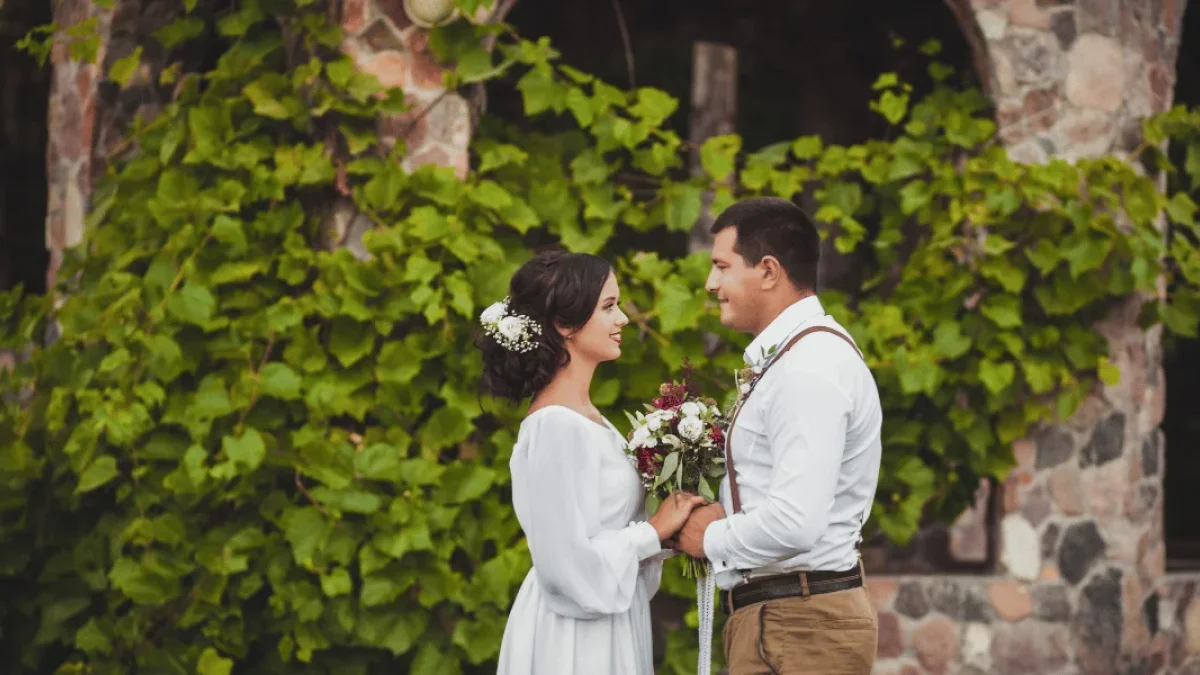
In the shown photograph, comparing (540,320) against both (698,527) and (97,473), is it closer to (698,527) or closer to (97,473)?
(698,527)

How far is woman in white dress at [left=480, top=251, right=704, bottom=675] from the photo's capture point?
3.66 meters

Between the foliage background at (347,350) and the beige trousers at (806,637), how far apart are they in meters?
2.53

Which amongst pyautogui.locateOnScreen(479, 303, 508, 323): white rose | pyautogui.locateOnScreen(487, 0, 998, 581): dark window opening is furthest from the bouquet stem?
pyautogui.locateOnScreen(487, 0, 998, 581): dark window opening

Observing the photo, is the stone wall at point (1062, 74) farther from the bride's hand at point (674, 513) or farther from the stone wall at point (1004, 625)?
→ the bride's hand at point (674, 513)

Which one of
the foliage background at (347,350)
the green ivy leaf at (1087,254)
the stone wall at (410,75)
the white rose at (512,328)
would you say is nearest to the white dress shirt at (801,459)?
the white rose at (512,328)

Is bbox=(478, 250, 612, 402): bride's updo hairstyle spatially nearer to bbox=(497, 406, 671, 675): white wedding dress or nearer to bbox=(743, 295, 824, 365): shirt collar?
bbox=(497, 406, 671, 675): white wedding dress

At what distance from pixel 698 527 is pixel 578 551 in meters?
0.30

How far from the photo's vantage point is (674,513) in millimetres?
3713

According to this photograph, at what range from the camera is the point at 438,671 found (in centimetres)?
591

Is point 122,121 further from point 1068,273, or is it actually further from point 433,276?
point 1068,273

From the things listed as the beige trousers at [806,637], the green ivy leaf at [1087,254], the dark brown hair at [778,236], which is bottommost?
the beige trousers at [806,637]

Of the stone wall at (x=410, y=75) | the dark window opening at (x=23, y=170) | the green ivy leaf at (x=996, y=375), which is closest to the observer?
the stone wall at (x=410, y=75)

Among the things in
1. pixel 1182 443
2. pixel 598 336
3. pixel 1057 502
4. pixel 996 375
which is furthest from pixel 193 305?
pixel 1182 443

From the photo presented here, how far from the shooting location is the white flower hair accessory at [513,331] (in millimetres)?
3859
